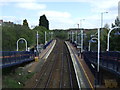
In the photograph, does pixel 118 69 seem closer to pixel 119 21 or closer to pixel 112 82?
pixel 112 82

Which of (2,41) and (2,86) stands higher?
(2,41)

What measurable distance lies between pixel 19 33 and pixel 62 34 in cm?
13618

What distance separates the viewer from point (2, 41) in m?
40.9

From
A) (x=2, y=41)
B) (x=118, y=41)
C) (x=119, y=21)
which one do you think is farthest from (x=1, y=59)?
(x=119, y=21)

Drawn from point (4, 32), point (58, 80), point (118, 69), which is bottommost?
point (58, 80)

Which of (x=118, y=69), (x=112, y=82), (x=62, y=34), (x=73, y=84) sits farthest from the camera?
(x=62, y=34)

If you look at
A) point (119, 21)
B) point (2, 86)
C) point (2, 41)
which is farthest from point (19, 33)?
point (2, 86)

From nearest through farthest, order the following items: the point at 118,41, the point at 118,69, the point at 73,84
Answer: the point at 118,69 → the point at 73,84 → the point at 118,41

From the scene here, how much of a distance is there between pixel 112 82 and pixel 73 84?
536 cm

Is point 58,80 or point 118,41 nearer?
point 58,80

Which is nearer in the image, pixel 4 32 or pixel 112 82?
pixel 112 82

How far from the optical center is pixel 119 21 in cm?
6569

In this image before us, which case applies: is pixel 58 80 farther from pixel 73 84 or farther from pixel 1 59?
pixel 1 59

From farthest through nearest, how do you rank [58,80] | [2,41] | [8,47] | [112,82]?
1. [8,47]
2. [2,41]
3. [58,80]
4. [112,82]
